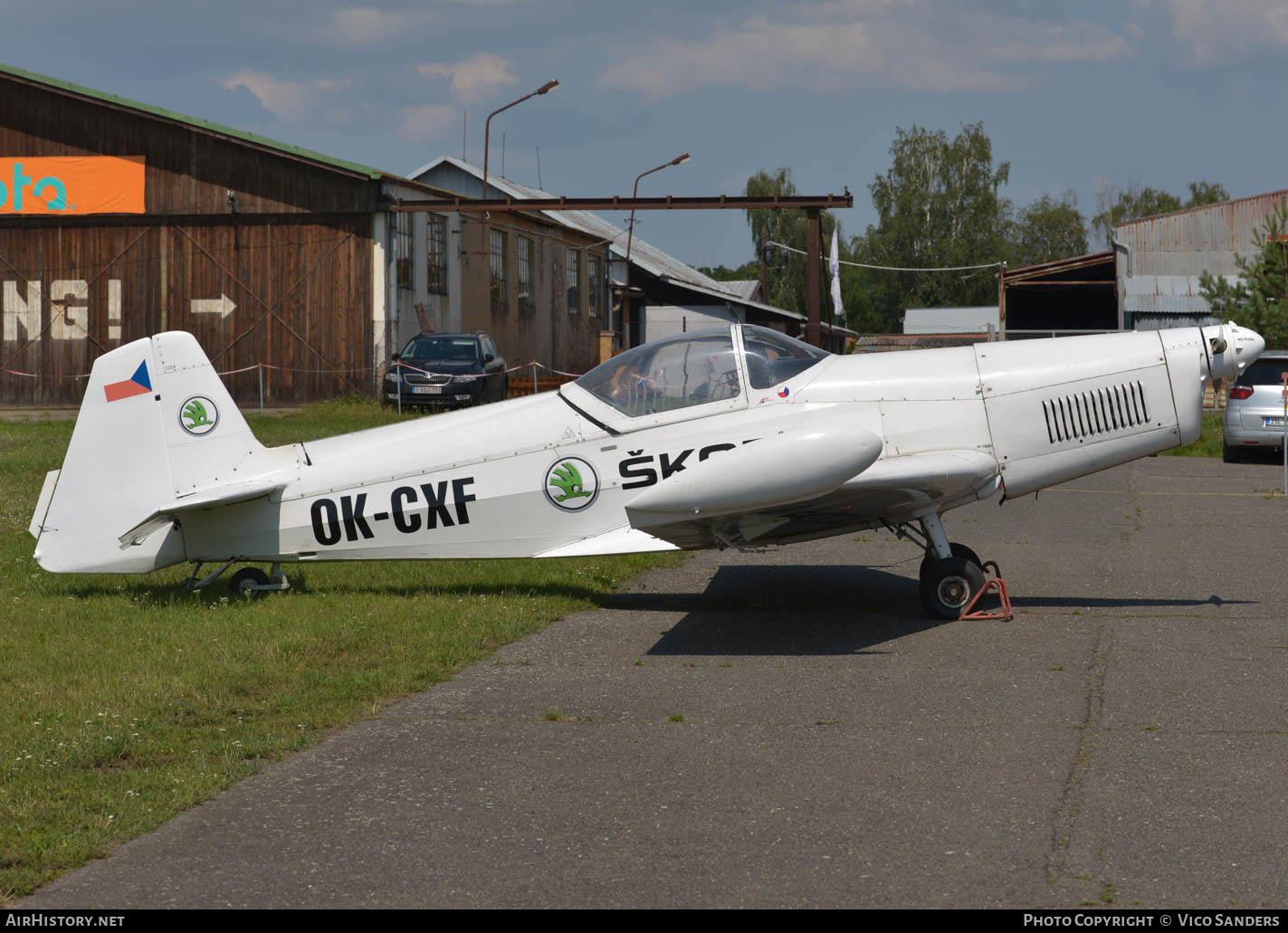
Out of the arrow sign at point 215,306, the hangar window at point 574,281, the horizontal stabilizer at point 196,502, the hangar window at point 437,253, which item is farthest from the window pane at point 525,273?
the horizontal stabilizer at point 196,502

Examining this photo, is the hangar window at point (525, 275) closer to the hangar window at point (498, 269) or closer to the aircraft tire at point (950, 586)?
the hangar window at point (498, 269)

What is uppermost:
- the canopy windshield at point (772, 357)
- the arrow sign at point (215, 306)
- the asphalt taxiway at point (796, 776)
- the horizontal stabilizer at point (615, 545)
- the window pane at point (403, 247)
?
the window pane at point (403, 247)

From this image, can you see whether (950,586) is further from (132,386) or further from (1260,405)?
(1260,405)

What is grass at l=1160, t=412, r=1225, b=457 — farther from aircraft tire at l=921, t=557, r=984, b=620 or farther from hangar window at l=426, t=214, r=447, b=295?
hangar window at l=426, t=214, r=447, b=295

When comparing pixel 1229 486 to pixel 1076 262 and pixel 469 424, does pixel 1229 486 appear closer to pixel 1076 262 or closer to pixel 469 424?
pixel 469 424

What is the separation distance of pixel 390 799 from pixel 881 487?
13.3 feet

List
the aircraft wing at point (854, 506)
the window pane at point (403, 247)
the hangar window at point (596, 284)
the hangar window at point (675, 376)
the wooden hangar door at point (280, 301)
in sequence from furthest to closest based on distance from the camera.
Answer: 1. the hangar window at point (596, 284)
2. the window pane at point (403, 247)
3. the wooden hangar door at point (280, 301)
4. the hangar window at point (675, 376)
5. the aircraft wing at point (854, 506)

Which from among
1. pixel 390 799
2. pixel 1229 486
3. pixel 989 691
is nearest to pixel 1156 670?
pixel 989 691

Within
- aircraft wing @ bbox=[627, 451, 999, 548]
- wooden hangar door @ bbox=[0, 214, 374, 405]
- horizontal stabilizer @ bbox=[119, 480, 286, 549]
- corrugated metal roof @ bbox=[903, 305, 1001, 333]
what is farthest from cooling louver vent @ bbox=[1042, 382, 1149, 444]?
corrugated metal roof @ bbox=[903, 305, 1001, 333]

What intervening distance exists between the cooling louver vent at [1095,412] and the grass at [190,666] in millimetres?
3535

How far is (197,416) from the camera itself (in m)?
8.93

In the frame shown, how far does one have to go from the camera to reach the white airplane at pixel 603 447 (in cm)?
865

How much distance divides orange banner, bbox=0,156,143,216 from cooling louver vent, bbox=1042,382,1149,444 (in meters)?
25.8

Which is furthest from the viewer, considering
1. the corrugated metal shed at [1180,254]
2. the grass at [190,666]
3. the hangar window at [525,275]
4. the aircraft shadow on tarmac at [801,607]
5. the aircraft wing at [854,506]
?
the hangar window at [525,275]
